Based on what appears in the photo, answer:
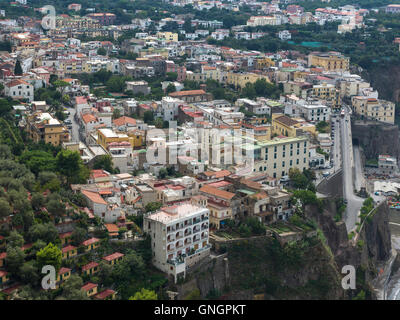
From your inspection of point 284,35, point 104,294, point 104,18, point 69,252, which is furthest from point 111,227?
point 104,18

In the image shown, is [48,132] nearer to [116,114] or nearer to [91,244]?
[116,114]

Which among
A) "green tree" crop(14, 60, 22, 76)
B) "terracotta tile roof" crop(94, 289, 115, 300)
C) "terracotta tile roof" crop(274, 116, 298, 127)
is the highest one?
"green tree" crop(14, 60, 22, 76)

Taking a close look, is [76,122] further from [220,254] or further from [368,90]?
[368,90]

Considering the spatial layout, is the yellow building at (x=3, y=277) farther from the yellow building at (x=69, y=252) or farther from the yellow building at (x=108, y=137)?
the yellow building at (x=108, y=137)

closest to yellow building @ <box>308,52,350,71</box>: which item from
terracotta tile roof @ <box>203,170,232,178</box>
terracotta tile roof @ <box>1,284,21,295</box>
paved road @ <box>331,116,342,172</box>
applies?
paved road @ <box>331,116,342,172</box>

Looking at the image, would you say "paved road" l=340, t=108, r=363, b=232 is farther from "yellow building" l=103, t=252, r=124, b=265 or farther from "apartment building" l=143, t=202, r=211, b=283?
"yellow building" l=103, t=252, r=124, b=265

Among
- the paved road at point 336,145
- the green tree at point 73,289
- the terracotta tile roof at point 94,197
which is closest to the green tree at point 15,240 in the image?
the green tree at point 73,289
